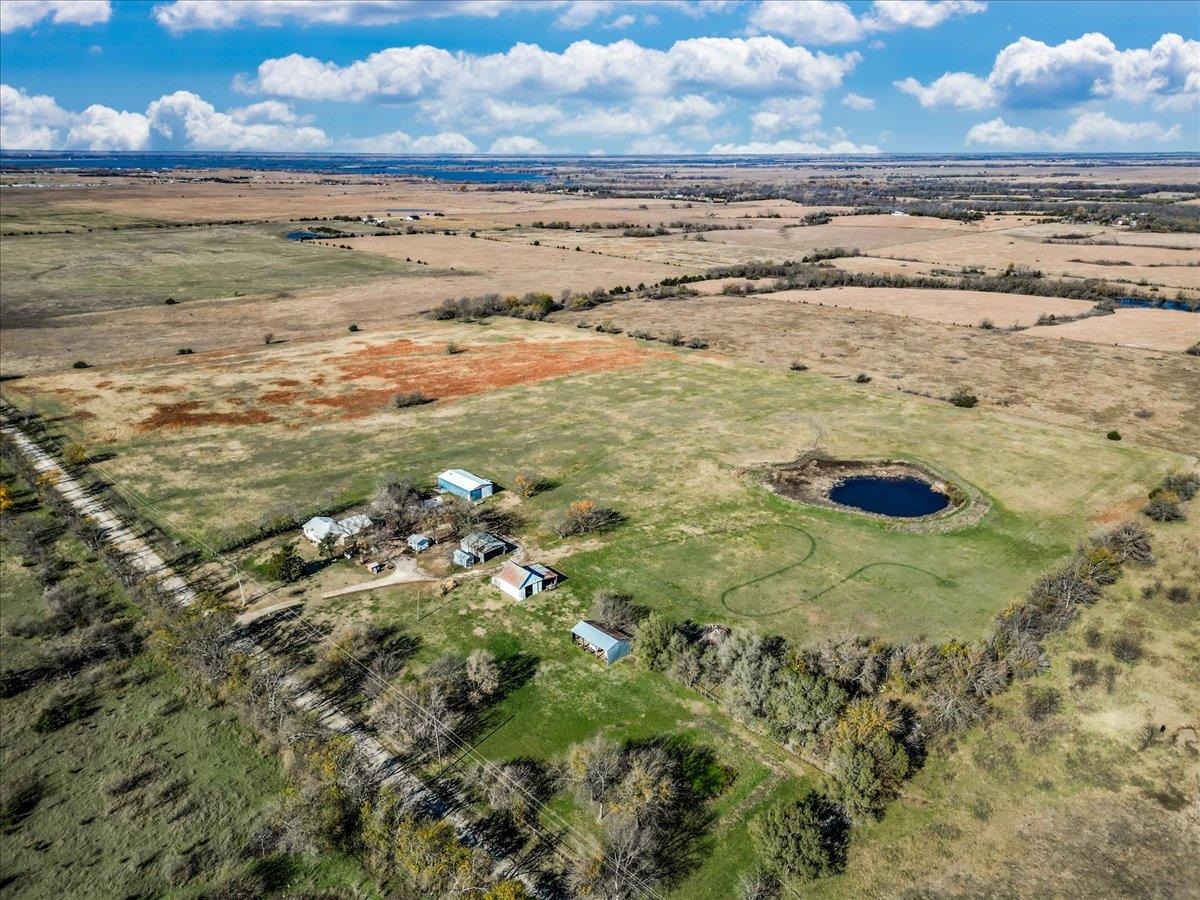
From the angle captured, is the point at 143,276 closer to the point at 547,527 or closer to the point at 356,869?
the point at 547,527

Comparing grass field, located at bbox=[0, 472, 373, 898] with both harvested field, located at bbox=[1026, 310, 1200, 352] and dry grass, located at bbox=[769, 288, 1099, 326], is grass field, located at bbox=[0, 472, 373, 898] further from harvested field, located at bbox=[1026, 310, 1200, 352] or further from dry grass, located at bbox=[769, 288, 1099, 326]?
dry grass, located at bbox=[769, 288, 1099, 326]

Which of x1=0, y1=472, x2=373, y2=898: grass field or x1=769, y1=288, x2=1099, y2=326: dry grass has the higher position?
x1=769, y1=288, x2=1099, y2=326: dry grass

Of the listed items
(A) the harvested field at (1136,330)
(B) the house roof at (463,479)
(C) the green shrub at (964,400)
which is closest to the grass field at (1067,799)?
(B) the house roof at (463,479)

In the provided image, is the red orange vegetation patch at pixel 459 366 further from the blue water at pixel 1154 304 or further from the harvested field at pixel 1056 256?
the harvested field at pixel 1056 256

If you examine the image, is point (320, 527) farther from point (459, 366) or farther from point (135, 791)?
point (459, 366)

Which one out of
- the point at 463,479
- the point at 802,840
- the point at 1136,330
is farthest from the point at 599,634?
the point at 1136,330

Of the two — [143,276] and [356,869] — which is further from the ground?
[143,276]

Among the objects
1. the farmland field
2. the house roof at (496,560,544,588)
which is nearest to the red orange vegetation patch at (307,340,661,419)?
the farmland field

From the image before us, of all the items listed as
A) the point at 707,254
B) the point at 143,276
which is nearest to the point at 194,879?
the point at 143,276
